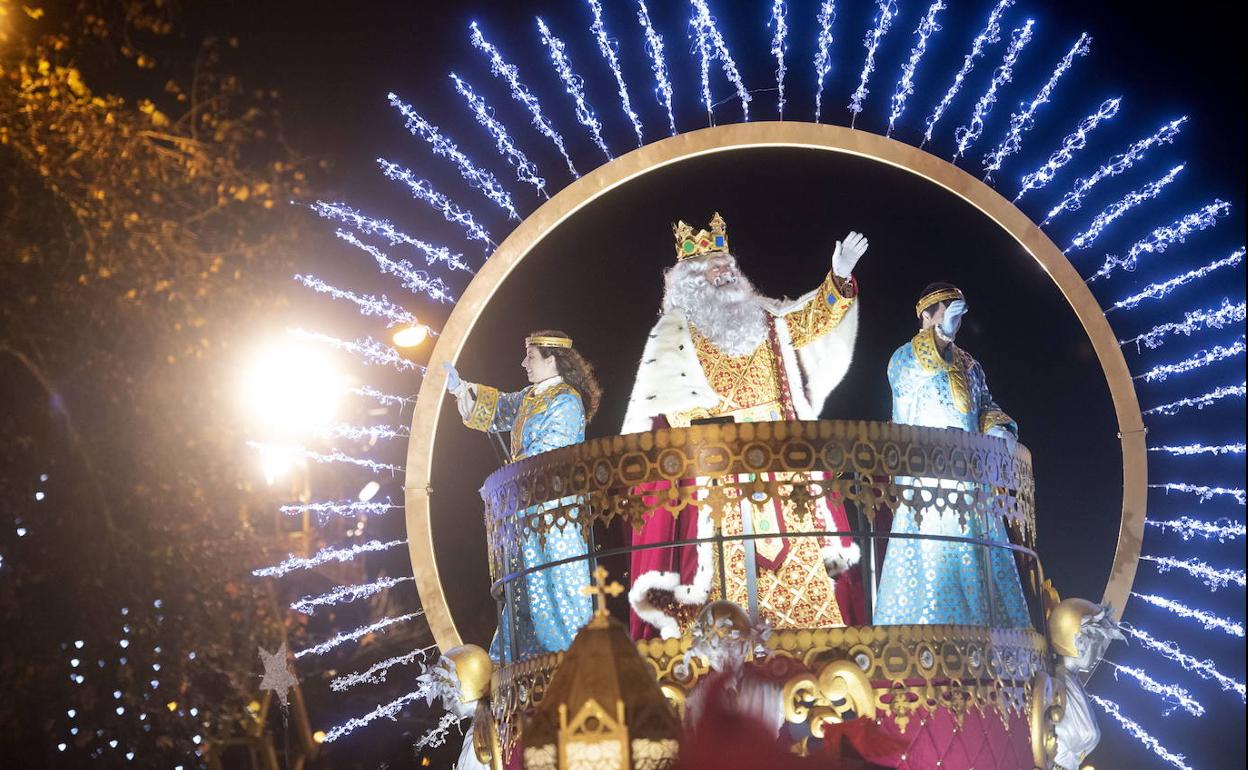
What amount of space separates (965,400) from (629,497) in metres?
2.40

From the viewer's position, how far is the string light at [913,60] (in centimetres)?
979

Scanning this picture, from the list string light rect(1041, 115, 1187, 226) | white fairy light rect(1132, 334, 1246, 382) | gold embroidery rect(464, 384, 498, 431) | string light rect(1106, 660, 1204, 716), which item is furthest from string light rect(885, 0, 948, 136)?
string light rect(1106, 660, 1204, 716)

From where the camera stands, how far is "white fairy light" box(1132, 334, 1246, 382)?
9.27 meters

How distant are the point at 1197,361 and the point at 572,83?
14.3ft

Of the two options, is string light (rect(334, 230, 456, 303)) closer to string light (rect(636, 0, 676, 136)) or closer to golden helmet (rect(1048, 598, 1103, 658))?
string light (rect(636, 0, 676, 136))

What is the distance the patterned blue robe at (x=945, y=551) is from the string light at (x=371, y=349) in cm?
322

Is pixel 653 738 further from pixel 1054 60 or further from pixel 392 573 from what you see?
pixel 392 573

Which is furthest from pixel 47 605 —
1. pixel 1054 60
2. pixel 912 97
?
pixel 1054 60

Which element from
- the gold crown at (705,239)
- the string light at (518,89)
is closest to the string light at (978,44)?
the gold crown at (705,239)

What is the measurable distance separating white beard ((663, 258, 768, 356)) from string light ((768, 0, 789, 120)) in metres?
1.15

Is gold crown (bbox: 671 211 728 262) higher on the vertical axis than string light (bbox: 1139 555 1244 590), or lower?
higher

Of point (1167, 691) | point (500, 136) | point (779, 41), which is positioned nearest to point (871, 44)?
point (779, 41)

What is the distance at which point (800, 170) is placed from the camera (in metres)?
10.8

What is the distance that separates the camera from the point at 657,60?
33.0 feet
